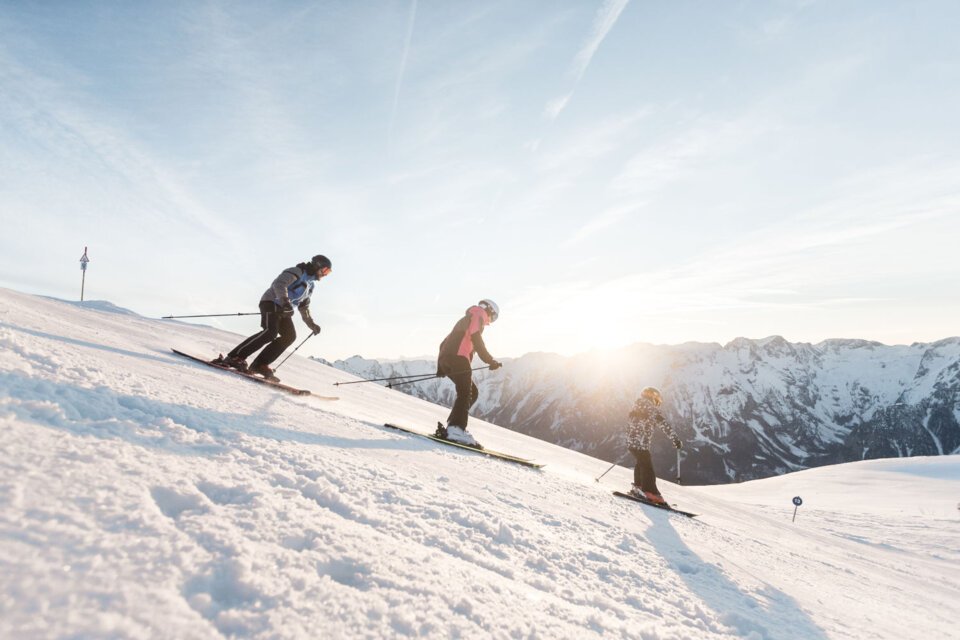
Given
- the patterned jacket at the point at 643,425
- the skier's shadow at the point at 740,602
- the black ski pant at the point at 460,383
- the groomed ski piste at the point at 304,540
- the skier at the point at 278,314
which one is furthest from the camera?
the patterned jacket at the point at 643,425

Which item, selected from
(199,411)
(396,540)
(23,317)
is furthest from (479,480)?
(23,317)

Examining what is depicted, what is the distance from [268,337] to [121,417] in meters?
6.01

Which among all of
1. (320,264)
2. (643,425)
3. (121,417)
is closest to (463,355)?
(320,264)

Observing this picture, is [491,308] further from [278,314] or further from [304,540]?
[304,540]

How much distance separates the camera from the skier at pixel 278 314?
8664mm

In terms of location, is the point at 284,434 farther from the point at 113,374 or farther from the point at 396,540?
the point at 396,540

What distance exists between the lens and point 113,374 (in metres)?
4.22

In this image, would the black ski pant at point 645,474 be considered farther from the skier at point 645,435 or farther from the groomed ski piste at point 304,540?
the groomed ski piste at point 304,540

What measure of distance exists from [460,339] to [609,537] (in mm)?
4721

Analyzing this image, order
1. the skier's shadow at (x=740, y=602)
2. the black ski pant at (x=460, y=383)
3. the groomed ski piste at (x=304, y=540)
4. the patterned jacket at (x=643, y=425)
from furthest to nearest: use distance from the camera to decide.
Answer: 1. the patterned jacket at (x=643, y=425)
2. the black ski pant at (x=460, y=383)
3. the skier's shadow at (x=740, y=602)
4. the groomed ski piste at (x=304, y=540)

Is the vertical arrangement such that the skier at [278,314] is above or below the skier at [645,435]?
above

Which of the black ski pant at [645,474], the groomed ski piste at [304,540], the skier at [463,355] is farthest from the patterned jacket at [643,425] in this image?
the skier at [463,355]

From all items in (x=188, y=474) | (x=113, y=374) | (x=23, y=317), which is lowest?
(x=188, y=474)

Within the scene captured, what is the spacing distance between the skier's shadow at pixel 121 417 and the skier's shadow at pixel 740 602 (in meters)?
3.56
